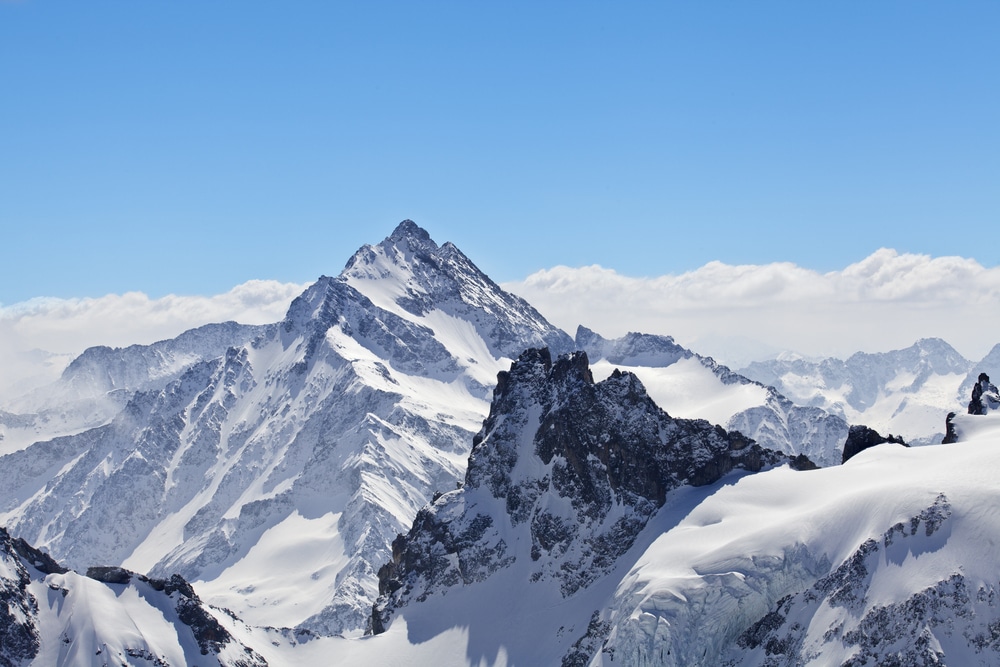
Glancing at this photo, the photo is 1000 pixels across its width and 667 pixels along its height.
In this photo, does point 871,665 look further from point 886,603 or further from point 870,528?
point 870,528

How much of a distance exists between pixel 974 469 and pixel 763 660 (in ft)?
142

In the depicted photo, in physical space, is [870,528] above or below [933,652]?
above

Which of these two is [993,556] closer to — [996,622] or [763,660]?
[996,622]

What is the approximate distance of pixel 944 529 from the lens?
18862 cm

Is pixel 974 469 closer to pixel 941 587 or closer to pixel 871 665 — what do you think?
pixel 941 587

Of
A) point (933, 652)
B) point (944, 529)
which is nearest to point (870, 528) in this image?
point (944, 529)

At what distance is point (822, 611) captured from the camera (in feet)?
639

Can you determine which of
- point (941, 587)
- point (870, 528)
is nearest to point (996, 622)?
point (941, 587)

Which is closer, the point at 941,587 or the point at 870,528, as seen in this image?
the point at 941,587

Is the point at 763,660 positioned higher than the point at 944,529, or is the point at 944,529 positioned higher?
the point at 944,529

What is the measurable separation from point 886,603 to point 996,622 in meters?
15.2

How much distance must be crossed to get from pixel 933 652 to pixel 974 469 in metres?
34.1

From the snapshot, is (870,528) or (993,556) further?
(870,528)

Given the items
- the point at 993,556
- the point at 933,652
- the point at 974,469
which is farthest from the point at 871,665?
the point at 974,469
